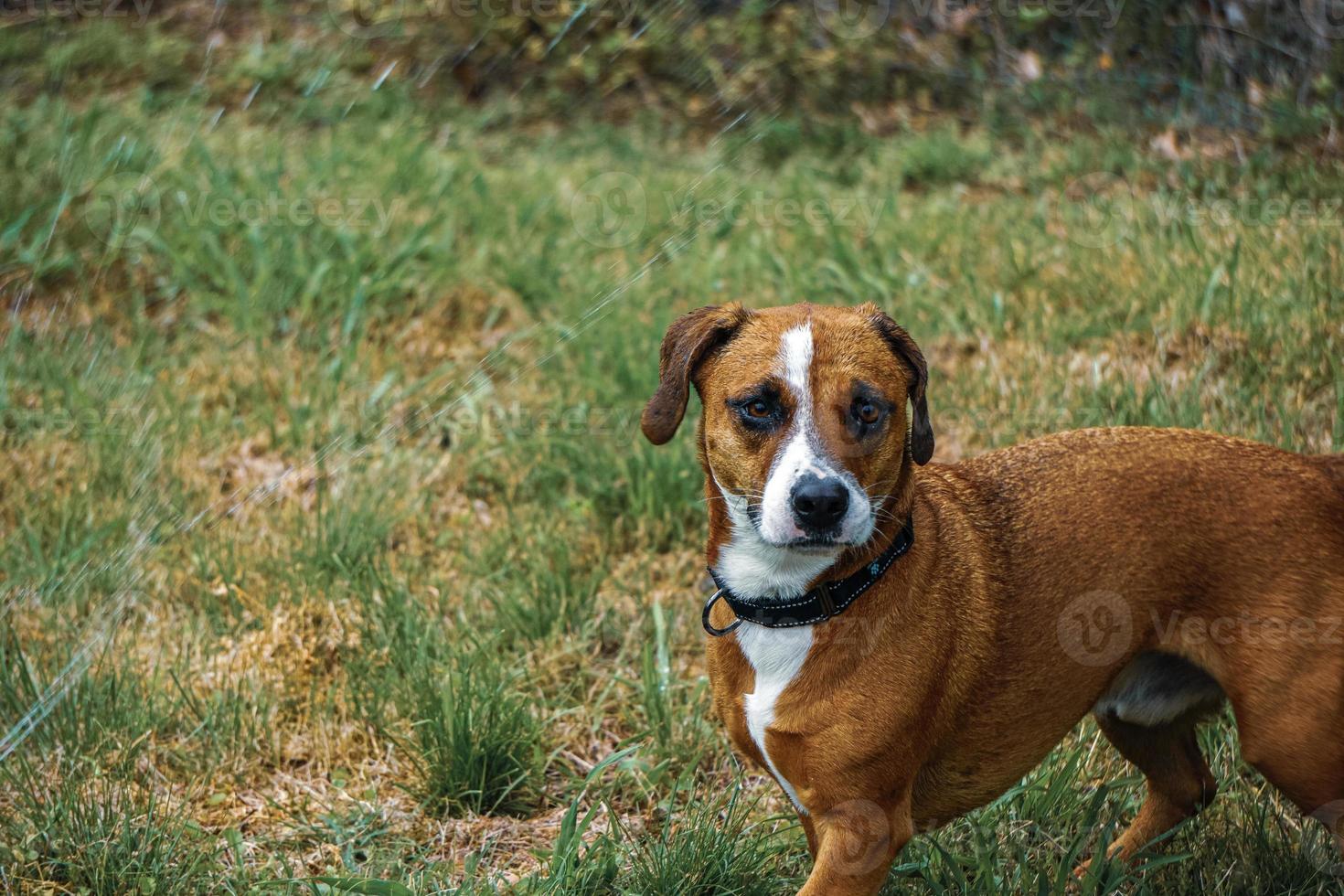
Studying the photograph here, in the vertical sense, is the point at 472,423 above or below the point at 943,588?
below

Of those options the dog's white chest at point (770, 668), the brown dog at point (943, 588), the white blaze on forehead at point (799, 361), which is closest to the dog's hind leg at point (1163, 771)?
the brown dog at point (943, 588)

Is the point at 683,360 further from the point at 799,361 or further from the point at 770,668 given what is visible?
the point at 770,668

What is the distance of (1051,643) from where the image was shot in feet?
9.46

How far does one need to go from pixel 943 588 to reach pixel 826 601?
0.29 metres

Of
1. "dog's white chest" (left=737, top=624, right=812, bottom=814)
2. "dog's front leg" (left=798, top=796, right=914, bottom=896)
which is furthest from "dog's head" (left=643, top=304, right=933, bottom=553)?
"dog's front leg" (left=798, top=796, right=914, bottom=896)

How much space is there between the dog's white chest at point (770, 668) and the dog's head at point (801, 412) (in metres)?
0.24

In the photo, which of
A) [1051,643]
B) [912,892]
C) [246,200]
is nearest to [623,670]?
[912,892]

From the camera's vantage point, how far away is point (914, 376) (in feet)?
9.76

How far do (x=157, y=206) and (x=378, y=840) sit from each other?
14.6 ft

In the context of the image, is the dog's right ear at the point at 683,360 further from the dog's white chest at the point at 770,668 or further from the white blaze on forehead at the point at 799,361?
the dog's white chest at the point at 770,668

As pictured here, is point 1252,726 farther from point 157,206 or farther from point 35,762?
point 157,206

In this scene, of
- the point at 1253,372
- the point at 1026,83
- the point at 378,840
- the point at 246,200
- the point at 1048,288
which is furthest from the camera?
the point at 1026,83

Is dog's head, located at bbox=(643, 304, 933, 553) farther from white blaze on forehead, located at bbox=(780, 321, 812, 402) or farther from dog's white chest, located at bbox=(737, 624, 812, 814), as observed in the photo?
dog's white chest, located at bbox=(737, 624, 812, 814)

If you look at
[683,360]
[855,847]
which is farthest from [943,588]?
[683,360]
